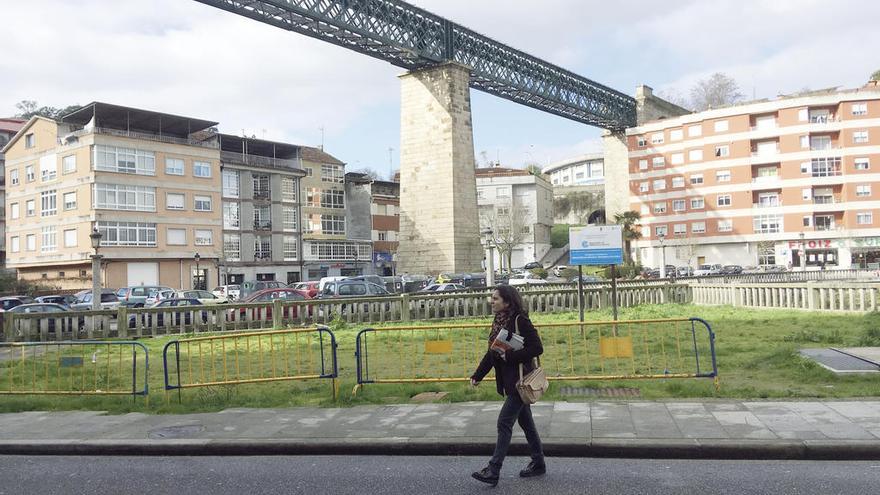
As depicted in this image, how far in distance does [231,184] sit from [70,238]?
14252mm

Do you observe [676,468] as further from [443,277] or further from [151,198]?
[151,198]

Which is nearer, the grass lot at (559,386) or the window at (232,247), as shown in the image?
the grass lot at (559,386)

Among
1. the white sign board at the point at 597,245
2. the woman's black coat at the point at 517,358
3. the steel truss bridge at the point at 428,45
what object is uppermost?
the steel truss bridge at the point at 428,45

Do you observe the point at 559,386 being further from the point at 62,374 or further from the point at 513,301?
the point at 62,374

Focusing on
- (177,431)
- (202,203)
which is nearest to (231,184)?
(202,203)

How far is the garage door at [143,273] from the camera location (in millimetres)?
49625

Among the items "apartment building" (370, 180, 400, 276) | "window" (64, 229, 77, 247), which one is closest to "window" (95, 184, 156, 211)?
"window" (64, 229, 77, 247)

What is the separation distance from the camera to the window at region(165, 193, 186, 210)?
52.2 meters

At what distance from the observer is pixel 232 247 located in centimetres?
5919

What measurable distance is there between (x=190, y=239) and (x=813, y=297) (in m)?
45.6

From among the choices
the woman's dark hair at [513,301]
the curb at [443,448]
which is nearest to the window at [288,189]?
the curb at [443,448]

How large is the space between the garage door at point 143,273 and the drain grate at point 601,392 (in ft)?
154

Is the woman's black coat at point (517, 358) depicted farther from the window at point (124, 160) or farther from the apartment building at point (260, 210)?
the apartment building at point (260, 210)

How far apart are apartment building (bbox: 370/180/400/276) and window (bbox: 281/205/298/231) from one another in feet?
34.3
